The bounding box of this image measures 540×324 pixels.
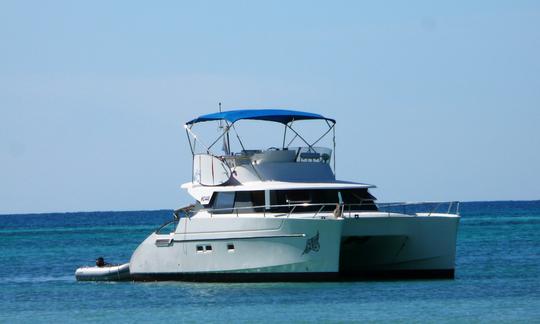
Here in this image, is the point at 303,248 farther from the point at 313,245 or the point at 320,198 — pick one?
the point at 320,198

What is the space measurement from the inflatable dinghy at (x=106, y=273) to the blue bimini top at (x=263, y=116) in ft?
16.5

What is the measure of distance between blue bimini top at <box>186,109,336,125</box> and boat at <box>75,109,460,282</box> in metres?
0.03

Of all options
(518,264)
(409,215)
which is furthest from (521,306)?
(518,264)

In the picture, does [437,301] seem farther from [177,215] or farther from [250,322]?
[177,215]

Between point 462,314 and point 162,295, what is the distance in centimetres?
882

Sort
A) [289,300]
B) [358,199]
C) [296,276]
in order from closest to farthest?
[289,300] → [296,276] → [358,199]

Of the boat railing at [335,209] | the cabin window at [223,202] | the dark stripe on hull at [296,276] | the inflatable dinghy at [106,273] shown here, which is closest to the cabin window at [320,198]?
the boat railing at [335,209]

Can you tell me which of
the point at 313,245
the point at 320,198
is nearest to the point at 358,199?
the point at 320,198

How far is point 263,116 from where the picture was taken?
35.2m

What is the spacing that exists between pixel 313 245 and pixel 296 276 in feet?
3.38

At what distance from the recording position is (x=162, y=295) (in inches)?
1289

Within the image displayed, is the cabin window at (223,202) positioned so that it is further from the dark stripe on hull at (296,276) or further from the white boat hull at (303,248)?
the dark stripe on hull at (296,276)

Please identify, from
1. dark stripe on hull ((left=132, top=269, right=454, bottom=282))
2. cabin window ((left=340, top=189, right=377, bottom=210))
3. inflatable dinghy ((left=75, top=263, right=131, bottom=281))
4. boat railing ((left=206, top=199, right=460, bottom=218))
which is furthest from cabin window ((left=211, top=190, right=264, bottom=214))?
inflatable dinghy ((left=75, top=263, right=131, bottom=281))

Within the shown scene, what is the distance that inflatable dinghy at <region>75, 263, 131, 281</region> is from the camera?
37.9 meters
